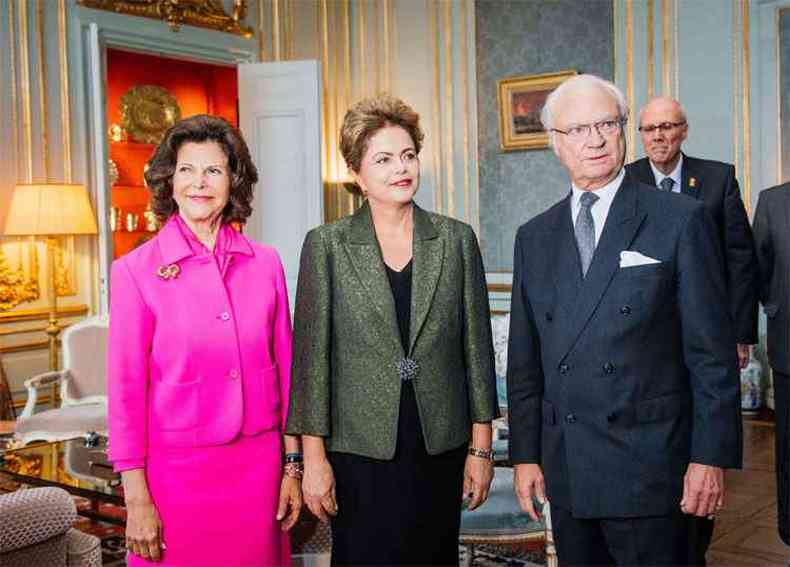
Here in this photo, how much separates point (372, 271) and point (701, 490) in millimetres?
818

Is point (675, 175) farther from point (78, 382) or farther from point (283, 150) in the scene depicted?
point (283, 150)

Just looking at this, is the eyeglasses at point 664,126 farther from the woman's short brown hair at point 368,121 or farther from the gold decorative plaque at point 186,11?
the gold decorative plaque at point 186,11

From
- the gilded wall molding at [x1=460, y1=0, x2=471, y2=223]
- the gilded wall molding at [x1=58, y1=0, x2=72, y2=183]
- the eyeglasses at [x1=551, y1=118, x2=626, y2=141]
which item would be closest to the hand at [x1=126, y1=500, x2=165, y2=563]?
the eyeglasses at [x1=551, y1=118, x2=626, y2=141]

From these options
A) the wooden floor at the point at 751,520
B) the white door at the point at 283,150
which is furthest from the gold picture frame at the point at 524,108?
the wooden floor at the point at 751,520

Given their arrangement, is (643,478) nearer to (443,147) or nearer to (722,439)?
(722,439)

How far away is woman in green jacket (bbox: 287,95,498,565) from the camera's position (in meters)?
1.98

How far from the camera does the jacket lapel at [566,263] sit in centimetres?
193

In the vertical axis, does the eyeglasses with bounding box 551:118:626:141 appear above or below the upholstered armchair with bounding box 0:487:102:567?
above

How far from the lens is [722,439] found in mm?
1803

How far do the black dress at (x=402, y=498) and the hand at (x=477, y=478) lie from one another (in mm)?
37

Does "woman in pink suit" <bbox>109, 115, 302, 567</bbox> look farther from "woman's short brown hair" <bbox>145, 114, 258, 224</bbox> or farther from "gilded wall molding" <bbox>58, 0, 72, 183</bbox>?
"gilded wall molding" <bbox>58, 0, 72, 183</bbox>

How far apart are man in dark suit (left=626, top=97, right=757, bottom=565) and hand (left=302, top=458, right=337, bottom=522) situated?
2.16 m

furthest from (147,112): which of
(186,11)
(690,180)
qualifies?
(690,180)

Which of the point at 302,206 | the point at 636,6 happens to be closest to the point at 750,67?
the point at 636,6
